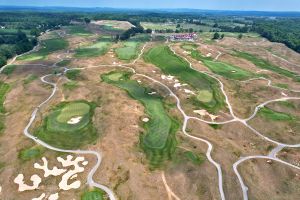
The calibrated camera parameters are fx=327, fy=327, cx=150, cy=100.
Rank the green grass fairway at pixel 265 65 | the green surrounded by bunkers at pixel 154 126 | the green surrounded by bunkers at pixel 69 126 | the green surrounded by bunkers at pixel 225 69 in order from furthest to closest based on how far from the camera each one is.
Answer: the green grass fairway at pixel 265 65, the green surrounded by bunkers at pixel 225 69, the green surrounded by bunkers at pixel 69 126, the green surrounded by bunkers at pixel 154 126

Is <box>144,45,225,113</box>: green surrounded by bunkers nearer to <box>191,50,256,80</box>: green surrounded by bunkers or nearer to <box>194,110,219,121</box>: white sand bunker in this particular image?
<box>194,110,219,121</box>: white sand bunker

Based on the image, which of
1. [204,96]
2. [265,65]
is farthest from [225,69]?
[204,96]

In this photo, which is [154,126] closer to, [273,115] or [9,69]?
[273,115]

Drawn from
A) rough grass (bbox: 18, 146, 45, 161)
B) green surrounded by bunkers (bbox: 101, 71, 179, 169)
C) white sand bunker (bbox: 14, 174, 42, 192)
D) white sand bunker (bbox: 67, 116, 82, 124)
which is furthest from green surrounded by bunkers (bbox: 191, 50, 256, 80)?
white sand bunker (bbox: 14, 174, 42, 192)

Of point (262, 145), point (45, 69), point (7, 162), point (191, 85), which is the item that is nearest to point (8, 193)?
point (7, 162)

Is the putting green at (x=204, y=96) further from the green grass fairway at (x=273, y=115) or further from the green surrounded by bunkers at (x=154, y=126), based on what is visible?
the green grass fairway at (x=273, y=115)

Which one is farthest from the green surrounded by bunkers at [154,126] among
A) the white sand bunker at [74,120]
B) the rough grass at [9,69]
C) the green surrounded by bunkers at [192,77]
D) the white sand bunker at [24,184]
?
the rough grass at [9,69]

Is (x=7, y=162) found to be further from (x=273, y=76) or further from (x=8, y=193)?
(x=273, y=76)
